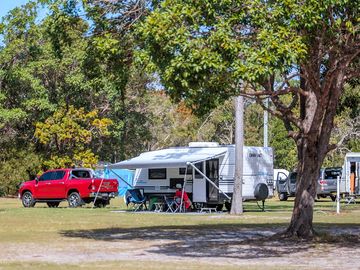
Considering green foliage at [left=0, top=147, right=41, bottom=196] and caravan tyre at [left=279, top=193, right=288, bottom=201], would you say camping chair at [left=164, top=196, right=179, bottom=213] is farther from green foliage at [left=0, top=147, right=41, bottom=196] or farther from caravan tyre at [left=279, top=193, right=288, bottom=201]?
green foliage at [left=0, top=147, right=41, bottom=196]

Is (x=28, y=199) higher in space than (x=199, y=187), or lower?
lower

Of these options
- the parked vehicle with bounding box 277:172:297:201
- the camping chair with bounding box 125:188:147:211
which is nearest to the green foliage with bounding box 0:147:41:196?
the parked vehicle with bounding box 277:172:297:201

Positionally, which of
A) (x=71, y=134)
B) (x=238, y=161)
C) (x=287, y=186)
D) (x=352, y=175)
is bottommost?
(x=287, y=186)

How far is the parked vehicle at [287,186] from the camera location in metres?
48.2

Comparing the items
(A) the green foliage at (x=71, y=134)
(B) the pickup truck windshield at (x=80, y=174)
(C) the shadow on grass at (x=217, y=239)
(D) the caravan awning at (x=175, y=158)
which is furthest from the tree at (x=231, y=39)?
(A) the green foliage at (x=71, y=134)

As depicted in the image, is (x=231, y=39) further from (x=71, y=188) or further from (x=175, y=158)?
(x=71, y=188)

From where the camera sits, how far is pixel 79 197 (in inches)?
1454

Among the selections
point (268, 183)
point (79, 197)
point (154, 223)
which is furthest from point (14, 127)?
point (154, 223)

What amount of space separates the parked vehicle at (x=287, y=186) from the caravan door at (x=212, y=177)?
13745mm

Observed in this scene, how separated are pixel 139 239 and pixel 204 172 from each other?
48.5 ft

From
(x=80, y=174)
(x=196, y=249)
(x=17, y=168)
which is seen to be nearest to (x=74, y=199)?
(x=80, y=174)

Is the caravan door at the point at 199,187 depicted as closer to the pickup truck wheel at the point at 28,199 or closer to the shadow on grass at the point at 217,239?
the pickup truck wheel at the point at 28,199

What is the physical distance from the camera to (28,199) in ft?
A: 127

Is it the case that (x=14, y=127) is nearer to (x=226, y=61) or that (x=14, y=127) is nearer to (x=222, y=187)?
(x=222, y=187)
